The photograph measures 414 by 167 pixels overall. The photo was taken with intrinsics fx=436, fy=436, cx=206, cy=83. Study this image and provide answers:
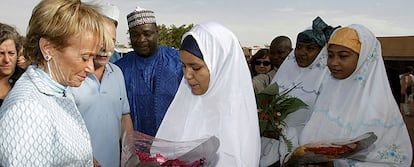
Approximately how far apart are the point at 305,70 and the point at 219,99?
5.34 feet

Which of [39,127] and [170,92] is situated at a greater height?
[39,127]

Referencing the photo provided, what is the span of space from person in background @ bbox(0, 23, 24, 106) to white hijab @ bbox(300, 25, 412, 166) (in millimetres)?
2373

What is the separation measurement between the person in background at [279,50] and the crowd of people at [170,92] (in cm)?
98

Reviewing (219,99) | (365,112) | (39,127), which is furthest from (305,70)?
(39,127)

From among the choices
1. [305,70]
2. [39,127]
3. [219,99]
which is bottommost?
[305,70]

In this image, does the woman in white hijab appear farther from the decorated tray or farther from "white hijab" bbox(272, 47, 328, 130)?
"white hijab" bbox(272, 47, 328, 130)

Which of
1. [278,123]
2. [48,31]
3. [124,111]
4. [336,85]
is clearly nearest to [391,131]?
[336,85]

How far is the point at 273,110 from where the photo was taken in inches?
131

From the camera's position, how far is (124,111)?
11.3 feet

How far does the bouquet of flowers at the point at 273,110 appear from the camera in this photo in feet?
10.8

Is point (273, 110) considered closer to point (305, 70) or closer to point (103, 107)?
point (305, 70)

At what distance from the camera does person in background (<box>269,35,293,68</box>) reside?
209 inches

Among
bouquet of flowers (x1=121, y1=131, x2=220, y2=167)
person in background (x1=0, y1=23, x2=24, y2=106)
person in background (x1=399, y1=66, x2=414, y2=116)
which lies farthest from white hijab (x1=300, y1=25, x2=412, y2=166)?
person in background (x1=399, y1=66, x2=414, y2=116)

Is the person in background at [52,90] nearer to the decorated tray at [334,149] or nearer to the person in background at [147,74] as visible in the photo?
the decorated tray at [334,149]
